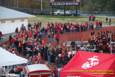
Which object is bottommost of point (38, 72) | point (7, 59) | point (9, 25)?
point (9, 25)

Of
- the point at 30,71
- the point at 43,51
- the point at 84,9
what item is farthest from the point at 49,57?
the point at 84,9

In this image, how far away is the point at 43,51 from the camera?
2370 centimetres

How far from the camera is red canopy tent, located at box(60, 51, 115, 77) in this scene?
7.84 m

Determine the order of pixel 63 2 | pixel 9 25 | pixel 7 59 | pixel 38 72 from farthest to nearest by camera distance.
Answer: pixel 63 2 → pixel 9 25 → pixel 38 72 → pixel 7 59

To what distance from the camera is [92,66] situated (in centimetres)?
789

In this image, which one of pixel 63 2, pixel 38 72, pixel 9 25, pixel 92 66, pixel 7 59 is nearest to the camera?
pixel 92 66

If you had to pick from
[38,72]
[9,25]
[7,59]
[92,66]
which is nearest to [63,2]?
[9,25]

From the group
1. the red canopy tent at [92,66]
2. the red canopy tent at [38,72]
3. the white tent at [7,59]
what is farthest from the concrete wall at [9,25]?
the red canopy tent at [92,66]

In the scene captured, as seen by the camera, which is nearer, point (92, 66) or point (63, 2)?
point (92, 66)

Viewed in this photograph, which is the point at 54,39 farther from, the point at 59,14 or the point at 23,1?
the point at 23,1

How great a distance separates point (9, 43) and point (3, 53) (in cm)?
1489

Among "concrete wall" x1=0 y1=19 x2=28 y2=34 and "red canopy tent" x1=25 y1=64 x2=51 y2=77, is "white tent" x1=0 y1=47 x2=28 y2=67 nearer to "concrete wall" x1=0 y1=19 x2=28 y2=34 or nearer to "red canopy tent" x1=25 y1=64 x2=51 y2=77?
"red canopy tent" x1=25 y1=64 x2=51 y2=77

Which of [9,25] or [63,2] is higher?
[9,25]

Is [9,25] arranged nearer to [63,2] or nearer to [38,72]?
[38,72]
